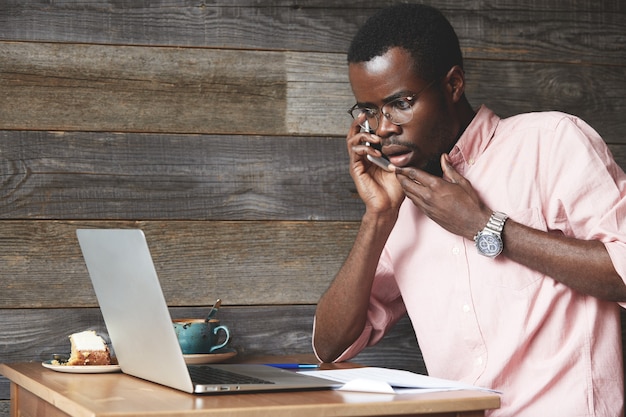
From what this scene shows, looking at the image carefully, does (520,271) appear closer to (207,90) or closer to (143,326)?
(143,326)

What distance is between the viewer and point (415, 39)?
1.62 meters

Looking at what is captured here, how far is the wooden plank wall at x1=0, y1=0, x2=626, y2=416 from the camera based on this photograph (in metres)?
1.86

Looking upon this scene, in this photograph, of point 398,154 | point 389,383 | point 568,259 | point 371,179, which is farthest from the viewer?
point 371,179

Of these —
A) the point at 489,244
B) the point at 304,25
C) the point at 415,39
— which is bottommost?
the point at 489,244

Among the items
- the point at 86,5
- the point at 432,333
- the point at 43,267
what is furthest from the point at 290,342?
the point at 86,5

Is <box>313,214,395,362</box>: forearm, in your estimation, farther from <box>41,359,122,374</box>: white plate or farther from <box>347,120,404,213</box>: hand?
<box>41,359,122,374</box>: white plate

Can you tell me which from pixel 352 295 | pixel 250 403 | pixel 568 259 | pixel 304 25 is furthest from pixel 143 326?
pixel 304 25

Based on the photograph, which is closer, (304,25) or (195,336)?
(195,336)

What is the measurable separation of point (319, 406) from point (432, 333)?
61 cm

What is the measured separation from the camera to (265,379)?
4.21 ft

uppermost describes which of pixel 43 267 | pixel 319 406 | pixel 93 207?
pixel 93 207

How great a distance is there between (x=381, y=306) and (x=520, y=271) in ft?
1.32

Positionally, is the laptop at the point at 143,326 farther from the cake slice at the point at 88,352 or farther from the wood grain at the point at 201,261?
the wood grain at the point at 201,261

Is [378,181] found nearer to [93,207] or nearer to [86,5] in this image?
[93,207]
